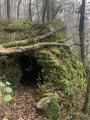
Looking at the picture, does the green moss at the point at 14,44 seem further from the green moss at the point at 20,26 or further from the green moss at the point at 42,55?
the green moss at the point at 20,26

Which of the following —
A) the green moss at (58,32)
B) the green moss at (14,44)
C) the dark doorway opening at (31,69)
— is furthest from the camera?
the green moss at (58,32)

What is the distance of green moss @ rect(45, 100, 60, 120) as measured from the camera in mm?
5027

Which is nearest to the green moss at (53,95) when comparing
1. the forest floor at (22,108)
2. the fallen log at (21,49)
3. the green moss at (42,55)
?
the forest floor at (22,108)

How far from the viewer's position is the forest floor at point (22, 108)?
14.9ft

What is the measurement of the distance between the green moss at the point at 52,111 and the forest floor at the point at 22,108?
36cm

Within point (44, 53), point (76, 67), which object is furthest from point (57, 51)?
point (76, 67)

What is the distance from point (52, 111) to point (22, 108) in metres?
1.25

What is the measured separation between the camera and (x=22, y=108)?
514 centimetres

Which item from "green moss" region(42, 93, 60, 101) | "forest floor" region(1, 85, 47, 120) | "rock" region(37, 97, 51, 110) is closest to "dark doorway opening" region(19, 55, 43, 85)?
"forest floor" region(1, 85, 47, 120)

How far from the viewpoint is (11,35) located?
32.1ft

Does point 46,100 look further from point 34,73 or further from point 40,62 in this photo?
point 34,73

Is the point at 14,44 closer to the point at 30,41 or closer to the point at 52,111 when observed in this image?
the point at 30,41

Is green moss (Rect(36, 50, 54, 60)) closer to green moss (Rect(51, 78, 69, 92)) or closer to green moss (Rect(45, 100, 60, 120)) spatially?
green moss (Rect(51, 78, 69, 92))

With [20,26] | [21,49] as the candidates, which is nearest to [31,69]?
[21,49]
